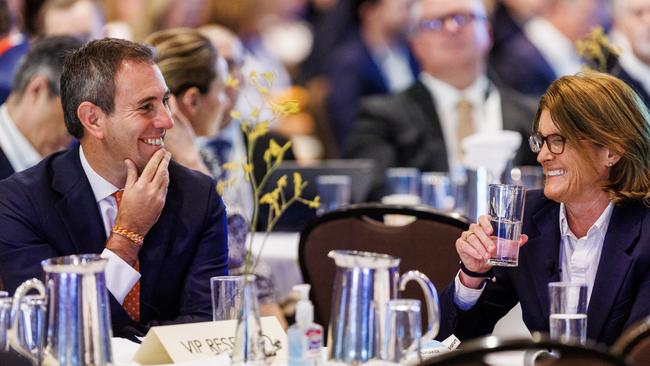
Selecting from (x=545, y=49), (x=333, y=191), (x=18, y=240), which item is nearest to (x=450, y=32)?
(x=333, y=191)

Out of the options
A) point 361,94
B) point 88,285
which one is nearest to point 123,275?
point 88,285

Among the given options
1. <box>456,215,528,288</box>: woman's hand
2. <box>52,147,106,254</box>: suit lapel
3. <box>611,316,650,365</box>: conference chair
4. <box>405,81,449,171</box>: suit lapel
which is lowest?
<box>611,316,650,365</box>: conference chair

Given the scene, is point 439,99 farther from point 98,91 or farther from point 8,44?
point 98,91

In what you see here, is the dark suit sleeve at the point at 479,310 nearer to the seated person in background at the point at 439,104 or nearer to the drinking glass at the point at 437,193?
the drinking glass at the point at 437,193

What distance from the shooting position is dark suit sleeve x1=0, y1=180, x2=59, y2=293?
3332 millimetres

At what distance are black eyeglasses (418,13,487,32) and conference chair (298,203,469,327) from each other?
3.56 metres

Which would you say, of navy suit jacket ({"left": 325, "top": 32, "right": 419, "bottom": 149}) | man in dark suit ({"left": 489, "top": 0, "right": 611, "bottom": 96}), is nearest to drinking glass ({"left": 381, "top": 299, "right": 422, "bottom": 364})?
man in dark suit ({"left": 489, "top": 0, "right": 611, "bottom": 96})

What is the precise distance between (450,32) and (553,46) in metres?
2.80

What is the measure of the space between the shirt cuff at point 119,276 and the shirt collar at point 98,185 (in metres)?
0.25

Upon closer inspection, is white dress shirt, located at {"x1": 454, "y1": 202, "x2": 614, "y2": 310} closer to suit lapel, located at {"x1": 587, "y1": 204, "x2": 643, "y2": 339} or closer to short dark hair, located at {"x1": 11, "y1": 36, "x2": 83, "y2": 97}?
suit lapel, located at {"x1": 587, "y1": 204, "x2": 643, "y2": 339}

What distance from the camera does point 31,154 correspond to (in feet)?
16.9

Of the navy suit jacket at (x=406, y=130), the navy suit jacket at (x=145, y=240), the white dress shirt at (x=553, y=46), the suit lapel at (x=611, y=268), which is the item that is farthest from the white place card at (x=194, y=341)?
the white dress shirt at (x=553, y=46)

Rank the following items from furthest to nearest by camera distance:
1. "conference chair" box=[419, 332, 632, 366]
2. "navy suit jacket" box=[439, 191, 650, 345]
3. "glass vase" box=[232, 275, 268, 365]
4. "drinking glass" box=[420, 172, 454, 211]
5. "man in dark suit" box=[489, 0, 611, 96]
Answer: "man in dark suit" box=[489, 0, 611, 96], "drinking glass" box=[420, 172, 454, 211], "navy suit jacket" box=[439, 191, 650, 345], "glass vase" box=[232, 275, 268, 365], "conference chair" box=[419, 332, 632, 366]

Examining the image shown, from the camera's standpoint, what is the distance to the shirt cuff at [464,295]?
3.36 meters
